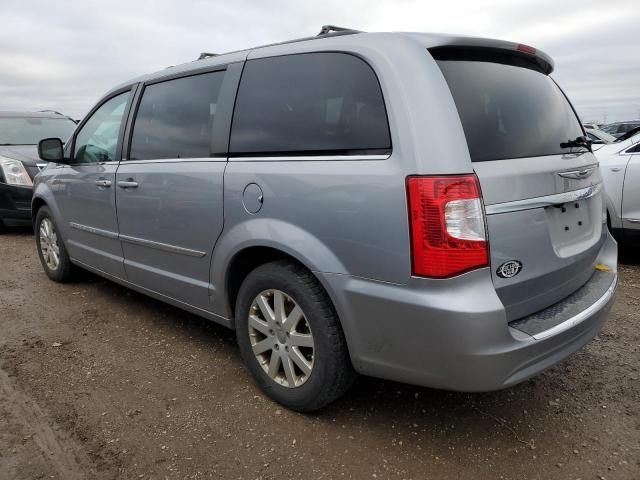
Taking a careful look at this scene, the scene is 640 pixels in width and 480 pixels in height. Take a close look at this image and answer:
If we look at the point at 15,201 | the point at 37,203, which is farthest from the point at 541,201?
the point at 15,201

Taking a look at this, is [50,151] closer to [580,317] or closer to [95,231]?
[95,231]

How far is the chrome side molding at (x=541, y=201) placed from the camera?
202cm

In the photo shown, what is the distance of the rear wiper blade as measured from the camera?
8.38 ft

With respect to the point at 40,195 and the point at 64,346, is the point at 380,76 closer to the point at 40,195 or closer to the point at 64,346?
the point at 64,346

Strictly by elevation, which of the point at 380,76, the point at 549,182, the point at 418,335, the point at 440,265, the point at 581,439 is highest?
the point at 380,76

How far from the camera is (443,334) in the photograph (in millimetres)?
1969

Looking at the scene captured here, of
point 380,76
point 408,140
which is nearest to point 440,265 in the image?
point 408,140

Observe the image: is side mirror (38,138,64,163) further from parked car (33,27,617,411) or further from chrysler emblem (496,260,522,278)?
chrysler emblem (496,260,522,278)

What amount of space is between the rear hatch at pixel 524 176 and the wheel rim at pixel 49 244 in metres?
3.95

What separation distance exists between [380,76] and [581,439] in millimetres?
1874

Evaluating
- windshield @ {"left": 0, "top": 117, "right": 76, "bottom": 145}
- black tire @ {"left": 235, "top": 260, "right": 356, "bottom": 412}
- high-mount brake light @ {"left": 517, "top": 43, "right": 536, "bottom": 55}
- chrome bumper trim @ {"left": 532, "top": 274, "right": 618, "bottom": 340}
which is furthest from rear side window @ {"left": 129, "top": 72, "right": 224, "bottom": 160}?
windshield @ {"left": 0, "top": 117, "right": 76, "bottom": 145}

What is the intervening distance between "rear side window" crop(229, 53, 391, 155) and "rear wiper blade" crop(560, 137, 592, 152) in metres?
1.03

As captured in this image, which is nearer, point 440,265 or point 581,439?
point 440,265

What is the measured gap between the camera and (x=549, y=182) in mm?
2242
